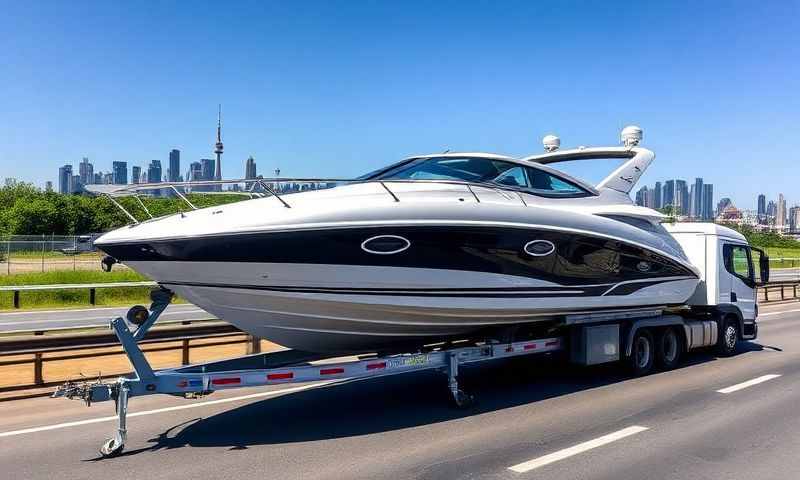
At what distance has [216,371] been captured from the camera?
7.07 meters

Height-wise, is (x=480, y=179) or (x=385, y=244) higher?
(x=480, y=179)

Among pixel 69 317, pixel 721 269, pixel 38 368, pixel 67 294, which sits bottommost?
pixel 69 317

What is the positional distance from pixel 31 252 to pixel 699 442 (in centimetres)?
3193

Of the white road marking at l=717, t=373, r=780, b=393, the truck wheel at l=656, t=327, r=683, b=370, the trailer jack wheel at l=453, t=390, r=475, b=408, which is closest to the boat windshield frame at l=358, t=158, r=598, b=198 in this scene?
the trailer jack wheel at l=453, t=390, r=475, b=408

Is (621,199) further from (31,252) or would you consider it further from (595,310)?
(31,252)

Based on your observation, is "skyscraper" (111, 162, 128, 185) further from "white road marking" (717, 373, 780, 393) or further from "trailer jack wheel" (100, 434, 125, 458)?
"white road marking" (717, 373, 780, 393)

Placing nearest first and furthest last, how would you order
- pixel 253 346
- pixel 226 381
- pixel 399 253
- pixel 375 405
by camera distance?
1. pixel 226 381
2. pixel 399 253
3. pixel 375 405
4. pixel 253 346

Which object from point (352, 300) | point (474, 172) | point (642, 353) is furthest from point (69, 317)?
Result: point (642, 353)

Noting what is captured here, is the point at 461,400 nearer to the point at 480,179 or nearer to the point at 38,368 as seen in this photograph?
the point at 480,179

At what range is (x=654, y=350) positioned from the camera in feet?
34.2

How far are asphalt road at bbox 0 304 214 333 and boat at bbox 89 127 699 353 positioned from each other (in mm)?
10067

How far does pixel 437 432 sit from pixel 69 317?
16525mm

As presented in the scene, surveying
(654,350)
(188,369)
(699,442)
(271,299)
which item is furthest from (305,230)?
(654,350)

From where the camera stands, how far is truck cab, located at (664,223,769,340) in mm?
11727
